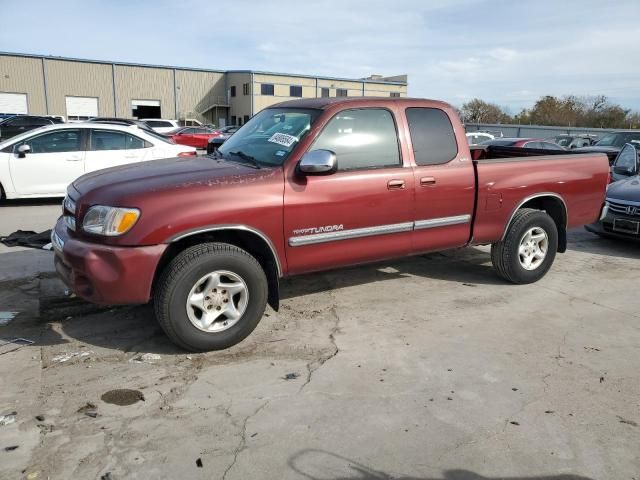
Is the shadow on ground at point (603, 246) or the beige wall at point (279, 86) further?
the beige wall at point (279, 86)

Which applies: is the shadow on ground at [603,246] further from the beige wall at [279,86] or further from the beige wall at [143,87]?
the beige wall at [143,87]

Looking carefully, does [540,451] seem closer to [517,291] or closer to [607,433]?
[607,433]

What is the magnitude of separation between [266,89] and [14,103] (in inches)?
1002

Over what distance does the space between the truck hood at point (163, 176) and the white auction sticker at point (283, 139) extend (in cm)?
37

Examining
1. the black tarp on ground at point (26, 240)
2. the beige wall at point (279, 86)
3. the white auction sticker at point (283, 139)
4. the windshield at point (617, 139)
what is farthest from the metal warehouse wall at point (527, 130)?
the white auction sticker at point (283, 139)

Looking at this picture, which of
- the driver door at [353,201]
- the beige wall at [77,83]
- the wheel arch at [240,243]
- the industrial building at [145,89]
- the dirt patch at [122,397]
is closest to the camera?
the dirt patch at [122,397]

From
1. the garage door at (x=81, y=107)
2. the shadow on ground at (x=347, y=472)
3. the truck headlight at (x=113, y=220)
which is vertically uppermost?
the garage door at (x=81, y=107)

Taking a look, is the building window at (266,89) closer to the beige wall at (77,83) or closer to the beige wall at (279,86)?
the beige wall at (279,86)

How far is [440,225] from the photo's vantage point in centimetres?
511

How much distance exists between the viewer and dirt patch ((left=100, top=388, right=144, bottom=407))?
11.0 feet

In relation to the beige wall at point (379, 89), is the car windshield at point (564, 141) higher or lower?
lower

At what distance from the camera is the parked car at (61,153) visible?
32.2 feet

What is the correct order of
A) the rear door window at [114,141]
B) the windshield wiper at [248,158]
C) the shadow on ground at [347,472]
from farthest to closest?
the rear door window at [114,141] → the windshield wiper at [248,158] → the shadow on ground at [347,472]

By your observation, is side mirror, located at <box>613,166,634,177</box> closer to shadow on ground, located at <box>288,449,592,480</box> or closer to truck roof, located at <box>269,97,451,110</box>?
truck roof, located at <box>269,97,451,110</box>
